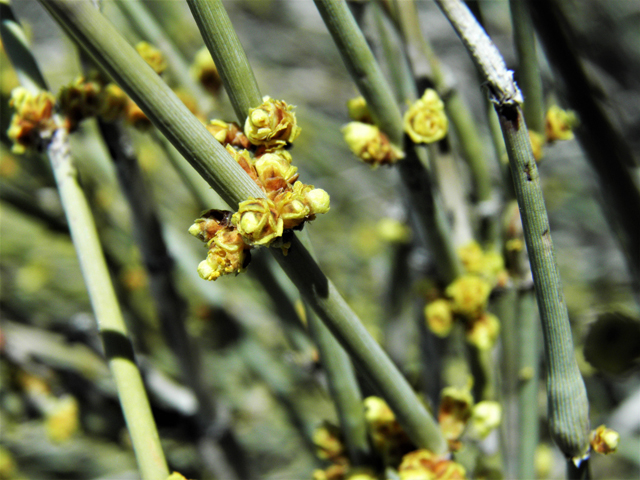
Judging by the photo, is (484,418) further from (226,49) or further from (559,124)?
(226,49)

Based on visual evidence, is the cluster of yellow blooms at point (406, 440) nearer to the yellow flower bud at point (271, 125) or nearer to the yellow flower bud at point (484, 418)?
the yellow flower bud at point (484, 418)

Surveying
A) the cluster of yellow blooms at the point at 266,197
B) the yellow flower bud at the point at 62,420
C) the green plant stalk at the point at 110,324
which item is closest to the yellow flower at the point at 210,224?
the cluster of yellow blooms at the point at 266,197

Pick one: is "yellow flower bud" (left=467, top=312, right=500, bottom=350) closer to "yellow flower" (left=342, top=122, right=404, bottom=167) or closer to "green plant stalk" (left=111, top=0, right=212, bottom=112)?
"yellow flower" (left=342, top=122, right=404, bottom=167)

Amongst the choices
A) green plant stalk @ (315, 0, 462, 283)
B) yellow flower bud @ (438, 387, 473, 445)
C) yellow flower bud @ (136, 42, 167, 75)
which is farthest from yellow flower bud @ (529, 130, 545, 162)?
yellow flower bud @ (136, 42, 167, 75)

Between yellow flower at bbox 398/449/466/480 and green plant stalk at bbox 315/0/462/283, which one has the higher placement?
green plant stalk at bbox 315/0/462/283

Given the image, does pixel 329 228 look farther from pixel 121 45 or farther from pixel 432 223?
pixel 121 45

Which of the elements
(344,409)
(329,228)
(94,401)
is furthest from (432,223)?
(329,228)

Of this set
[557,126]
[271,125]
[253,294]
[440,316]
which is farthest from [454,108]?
[253,294]

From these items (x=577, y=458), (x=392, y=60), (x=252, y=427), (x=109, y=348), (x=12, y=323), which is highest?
(x=12, y=323)
